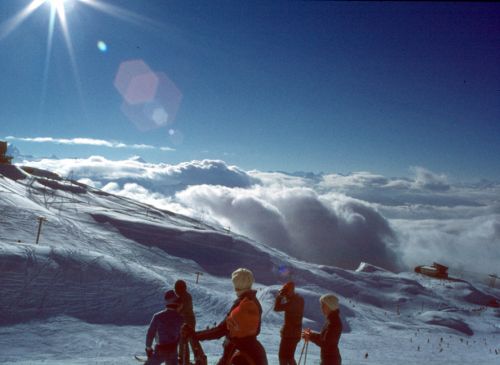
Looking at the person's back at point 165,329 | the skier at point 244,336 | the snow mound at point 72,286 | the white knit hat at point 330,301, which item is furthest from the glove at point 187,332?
the snow mound at point 72,286

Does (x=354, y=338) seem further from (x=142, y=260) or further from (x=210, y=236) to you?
(x=210, y=236)

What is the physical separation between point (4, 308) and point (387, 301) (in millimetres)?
45440

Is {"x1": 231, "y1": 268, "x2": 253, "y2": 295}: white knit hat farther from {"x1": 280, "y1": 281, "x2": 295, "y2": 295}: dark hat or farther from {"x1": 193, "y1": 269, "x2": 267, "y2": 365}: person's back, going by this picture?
{"x1": 280, "y1": 281, "x2": 295, "y2": 295}: dark hat

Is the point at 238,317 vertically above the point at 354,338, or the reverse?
the point at 238,317

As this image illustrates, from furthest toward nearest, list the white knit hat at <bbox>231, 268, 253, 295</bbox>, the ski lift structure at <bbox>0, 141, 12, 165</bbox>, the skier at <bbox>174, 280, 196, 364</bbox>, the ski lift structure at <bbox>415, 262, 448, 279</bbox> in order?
the ski lift structure at <bbox>415, 262, 448, 279</bbox>
the ski lift structure at <bbox>0, 141, 12, 165</bbox>
the skier at <bbox>174, 280, 196, 364</bbox>
the white knit hat at <bbox>231, 268, 253, 295</bbox>

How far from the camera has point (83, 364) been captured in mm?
10594

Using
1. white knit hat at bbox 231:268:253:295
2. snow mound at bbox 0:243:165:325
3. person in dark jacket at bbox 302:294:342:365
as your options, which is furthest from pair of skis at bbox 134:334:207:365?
snow mound at bbox 0:243:165:325

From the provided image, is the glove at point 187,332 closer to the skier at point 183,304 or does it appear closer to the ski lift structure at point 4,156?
the skier at point 183,304

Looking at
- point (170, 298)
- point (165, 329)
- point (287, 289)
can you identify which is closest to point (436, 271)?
point (287, 289)

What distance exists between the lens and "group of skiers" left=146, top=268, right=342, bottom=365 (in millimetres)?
4273

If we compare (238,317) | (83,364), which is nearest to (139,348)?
(83,364)

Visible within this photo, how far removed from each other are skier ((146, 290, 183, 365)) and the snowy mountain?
20.2 ft

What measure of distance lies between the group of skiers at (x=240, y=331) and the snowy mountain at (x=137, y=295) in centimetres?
622

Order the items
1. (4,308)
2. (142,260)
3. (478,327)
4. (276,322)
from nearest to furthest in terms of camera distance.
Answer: (4,308) → (276,322) → (142,260) → (478,327)
